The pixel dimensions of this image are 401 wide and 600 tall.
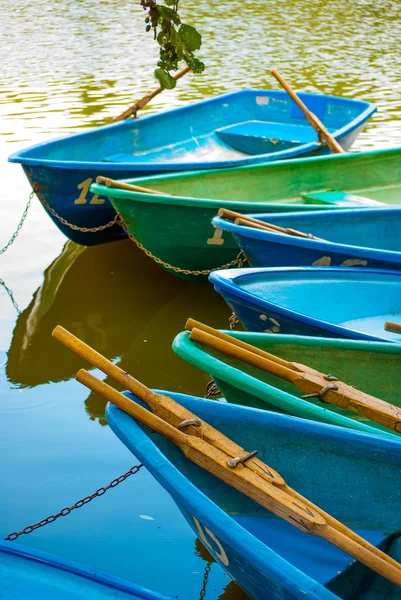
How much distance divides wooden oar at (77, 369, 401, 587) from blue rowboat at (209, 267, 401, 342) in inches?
56.4

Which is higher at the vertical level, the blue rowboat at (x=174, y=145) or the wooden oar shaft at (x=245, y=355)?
the wooden oar shaft at (x=245, y=355)

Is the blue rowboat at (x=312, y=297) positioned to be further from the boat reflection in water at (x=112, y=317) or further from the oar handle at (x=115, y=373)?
the oar handle at (x=115, y=373)

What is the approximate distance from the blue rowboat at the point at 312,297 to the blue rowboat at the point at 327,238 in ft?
0.62

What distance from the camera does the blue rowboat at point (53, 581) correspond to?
2479mm

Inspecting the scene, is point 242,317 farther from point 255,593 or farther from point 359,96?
point 359,96

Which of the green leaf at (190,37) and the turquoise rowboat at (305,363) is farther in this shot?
the turquoise rowboat at (305,363)

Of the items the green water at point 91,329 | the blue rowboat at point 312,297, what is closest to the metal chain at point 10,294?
the green water at point 91,329

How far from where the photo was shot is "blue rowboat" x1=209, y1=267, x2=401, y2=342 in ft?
13.8

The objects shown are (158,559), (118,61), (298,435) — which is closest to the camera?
(298,435)

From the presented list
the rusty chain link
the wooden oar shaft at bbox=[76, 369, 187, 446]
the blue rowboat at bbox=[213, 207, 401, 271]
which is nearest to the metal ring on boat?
the wooden oar shaft at bbox=[76, 369, 187, 446]

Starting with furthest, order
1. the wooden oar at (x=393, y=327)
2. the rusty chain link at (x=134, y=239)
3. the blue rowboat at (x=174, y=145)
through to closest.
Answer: the blue rowboat at (x=174, y=145), the rusty chain link at (x=134, y=239), the wooden oar at (x=393, y=327)

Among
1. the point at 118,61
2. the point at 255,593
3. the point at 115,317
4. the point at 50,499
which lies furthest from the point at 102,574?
the point at 118,61

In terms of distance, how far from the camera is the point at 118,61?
16828 mm

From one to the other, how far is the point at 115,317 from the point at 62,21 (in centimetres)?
1795
